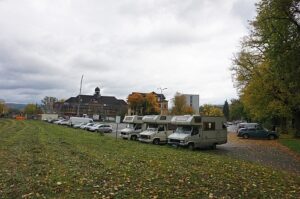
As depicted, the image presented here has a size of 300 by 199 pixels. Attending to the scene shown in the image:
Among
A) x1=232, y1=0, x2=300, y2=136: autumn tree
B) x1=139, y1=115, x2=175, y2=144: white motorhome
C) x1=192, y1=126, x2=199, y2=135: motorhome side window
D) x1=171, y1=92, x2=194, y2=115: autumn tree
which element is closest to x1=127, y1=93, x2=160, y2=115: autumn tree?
x1=171, y1=92, x2=194, y2=115: autumn tree

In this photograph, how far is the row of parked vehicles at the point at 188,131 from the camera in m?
30.0

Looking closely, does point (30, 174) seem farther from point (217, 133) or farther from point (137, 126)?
point (137, 126)

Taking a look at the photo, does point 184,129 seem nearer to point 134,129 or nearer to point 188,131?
point 188,131

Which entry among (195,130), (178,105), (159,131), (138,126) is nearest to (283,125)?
(138,126)

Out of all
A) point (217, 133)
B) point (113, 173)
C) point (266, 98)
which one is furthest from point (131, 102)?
point (113, 173)

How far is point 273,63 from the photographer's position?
26.3 meters

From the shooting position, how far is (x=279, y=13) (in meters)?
25.6

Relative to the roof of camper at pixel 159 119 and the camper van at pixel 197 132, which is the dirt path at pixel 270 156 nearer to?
the camper van at pixel 197 132

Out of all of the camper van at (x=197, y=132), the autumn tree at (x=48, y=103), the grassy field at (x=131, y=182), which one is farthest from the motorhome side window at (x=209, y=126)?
the autumn tree at (x=48, y=103)

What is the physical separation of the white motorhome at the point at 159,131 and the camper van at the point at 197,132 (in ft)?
10.9

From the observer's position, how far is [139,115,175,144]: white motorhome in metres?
35.3

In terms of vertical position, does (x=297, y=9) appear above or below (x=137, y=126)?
above

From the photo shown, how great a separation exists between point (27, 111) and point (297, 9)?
564 ft

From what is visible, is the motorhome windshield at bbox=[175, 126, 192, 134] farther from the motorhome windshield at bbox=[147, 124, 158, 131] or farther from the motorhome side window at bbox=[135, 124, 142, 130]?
the motorhome side window at bbox=[135, 124, 142, 130]
